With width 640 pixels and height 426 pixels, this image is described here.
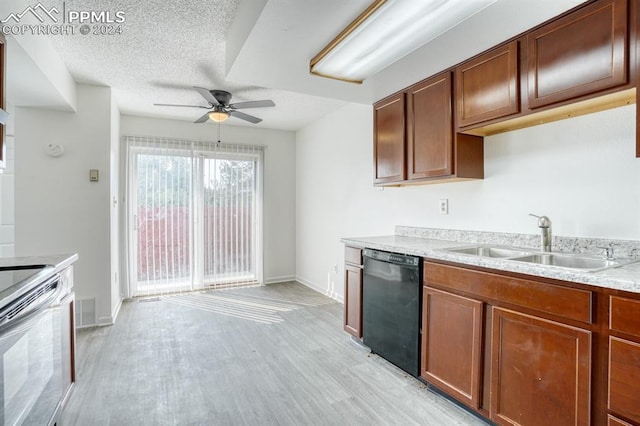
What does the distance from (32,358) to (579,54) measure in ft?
9.53

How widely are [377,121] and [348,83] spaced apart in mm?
536

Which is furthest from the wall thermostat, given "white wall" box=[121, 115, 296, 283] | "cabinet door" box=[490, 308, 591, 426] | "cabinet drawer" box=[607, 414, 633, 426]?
"cabinet drawer" box=[607, 414, 633, 426]

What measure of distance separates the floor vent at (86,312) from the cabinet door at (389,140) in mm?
3245

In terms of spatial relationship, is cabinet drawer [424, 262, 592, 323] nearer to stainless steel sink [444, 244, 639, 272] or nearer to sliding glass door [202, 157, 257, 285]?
stainless steel sink [444, 244, 639, 272]

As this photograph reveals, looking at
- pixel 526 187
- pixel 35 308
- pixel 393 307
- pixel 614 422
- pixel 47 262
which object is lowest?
pixel 614 422

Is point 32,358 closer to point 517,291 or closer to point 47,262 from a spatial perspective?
point 47,262

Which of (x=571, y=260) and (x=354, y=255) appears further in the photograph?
(x=354, y=255)

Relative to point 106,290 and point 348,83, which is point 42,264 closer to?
point 106,290

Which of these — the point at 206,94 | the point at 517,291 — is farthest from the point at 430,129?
the point at 206,94

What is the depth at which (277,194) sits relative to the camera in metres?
5.41

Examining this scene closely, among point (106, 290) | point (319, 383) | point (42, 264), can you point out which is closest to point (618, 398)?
point (319, 383)

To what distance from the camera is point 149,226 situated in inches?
178

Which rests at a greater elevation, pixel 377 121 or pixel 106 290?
pixel 377 121

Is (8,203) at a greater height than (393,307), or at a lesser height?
greater
